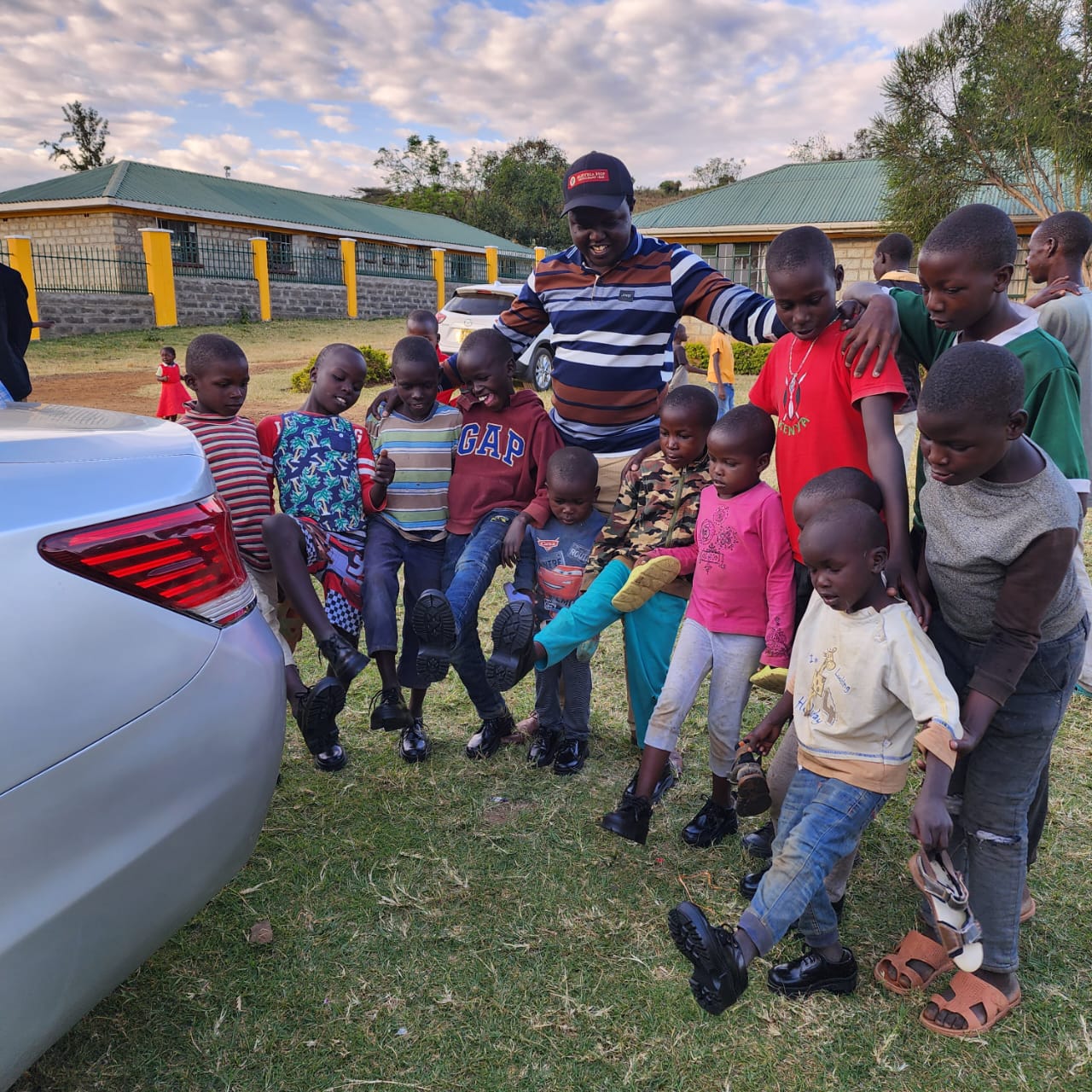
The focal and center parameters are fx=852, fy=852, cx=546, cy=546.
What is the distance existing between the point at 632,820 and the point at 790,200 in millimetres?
23560

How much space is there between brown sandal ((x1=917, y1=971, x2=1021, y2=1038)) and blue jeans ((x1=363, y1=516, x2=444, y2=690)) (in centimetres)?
198

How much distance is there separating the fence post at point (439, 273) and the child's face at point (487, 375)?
2723 cm

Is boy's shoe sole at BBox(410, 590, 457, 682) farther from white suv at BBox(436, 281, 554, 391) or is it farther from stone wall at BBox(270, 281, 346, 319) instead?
stone wall at BBox(270, 281, 346, 319)

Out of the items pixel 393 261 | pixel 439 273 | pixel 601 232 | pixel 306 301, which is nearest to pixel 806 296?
pixel 601 232

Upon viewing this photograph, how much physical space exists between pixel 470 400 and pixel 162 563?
1.93 m

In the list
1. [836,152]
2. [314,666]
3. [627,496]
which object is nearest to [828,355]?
[627,496]

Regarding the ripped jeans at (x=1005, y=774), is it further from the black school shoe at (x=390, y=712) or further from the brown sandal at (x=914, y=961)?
the black school shoe at (x=390, y=712)

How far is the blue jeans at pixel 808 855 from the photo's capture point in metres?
2.15

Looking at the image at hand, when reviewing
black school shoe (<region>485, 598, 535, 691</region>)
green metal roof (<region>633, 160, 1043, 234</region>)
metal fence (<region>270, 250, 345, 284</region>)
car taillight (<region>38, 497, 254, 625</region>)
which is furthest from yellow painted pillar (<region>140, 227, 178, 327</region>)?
car taillight (<region>38, 497, 254, 625</region>)

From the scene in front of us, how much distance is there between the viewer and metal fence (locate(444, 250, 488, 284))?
30.9m

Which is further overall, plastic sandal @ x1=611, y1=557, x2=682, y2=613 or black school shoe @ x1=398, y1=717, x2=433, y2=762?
black school shoe @ x1=398, y1=717, x2=433, y2=762

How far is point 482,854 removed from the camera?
3082mm

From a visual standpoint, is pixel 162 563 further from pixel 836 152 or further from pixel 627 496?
pixel 836 152

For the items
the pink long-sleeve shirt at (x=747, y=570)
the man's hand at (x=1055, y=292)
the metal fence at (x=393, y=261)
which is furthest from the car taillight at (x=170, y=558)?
the metal fence at (x=393, y=261)
